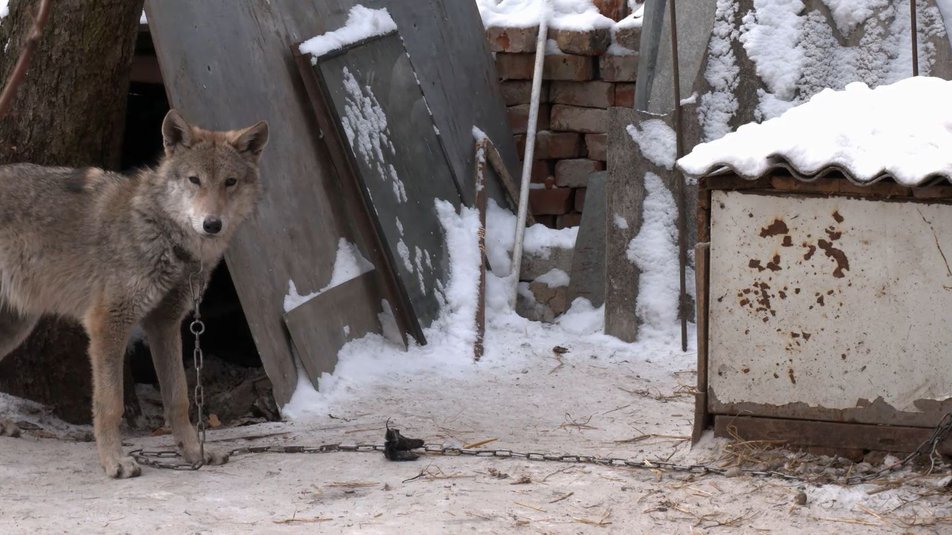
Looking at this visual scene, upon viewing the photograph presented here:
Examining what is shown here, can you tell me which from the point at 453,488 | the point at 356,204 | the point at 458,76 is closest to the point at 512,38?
the point at 458,76

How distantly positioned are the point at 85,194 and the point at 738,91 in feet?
14.7

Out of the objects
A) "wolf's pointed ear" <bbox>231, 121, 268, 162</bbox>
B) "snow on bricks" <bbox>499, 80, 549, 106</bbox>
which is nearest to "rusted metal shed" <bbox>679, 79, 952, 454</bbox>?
"wolf's pointed ear" <bbox>231, 121, 268, 162</bbox>

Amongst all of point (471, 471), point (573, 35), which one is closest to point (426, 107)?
point (573, 35)

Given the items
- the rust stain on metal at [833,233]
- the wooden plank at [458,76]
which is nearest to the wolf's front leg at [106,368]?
the rust stain on metal at [833,233]

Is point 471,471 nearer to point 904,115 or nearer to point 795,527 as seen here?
point 795,527

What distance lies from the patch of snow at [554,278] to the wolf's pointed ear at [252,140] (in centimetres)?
328

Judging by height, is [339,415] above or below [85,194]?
below

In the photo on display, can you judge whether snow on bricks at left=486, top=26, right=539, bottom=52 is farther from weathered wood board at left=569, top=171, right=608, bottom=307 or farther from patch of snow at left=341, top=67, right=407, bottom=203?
patch of snow at left=341, top=67, right=407, bottom=203

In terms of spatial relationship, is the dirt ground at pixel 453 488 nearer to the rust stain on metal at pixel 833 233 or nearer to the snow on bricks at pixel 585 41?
the rust stain on metal at pixel 833 233

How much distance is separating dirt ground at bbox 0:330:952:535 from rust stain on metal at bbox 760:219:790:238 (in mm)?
1012

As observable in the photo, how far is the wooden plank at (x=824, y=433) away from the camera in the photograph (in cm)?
475

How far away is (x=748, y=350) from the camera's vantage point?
4.98m

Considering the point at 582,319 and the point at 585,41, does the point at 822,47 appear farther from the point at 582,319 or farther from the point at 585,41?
the point at 582,319

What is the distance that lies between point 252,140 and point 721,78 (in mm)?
3617
